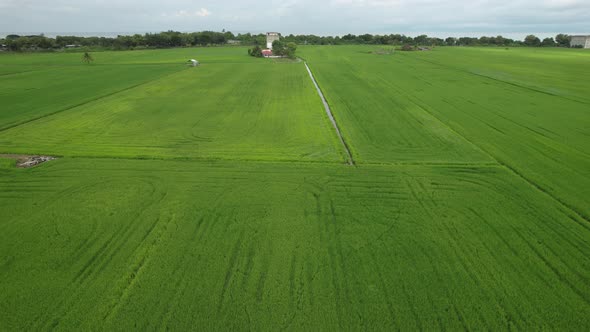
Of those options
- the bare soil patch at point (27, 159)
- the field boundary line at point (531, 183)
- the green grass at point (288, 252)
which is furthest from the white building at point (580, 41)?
the bare soil patch at point (27, 159)

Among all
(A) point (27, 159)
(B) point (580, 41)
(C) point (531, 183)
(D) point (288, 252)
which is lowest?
(D) point (288, 252)

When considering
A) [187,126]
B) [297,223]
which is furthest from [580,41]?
[297,223]

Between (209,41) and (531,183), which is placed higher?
(209,41)

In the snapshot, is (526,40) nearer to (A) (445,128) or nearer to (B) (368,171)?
(A) (445,128)

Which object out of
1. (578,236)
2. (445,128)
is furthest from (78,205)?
(445,128)

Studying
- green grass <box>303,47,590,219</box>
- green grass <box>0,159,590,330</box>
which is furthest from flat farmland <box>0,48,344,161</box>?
green grass <box>0,159,590,330</box>

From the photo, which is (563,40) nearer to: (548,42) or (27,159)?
(548,42)
